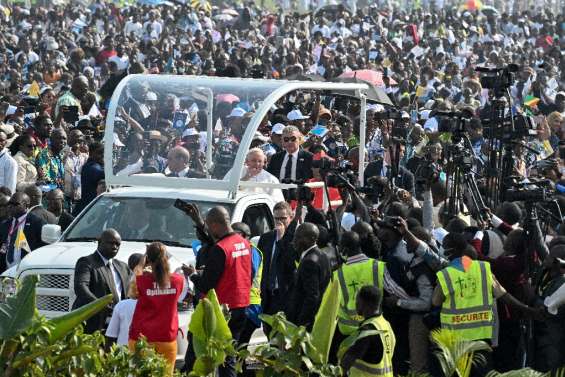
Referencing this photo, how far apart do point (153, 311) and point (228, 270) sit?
0.82 m

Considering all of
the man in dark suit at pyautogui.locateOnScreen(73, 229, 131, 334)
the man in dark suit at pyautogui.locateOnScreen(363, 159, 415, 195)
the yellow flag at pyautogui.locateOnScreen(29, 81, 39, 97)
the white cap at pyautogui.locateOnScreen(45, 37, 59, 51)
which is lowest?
the white cap at pyautogui.locateOnScreen(45, 37, 59, 51)

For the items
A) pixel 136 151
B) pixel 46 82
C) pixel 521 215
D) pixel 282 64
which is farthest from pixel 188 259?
pixel 282 64

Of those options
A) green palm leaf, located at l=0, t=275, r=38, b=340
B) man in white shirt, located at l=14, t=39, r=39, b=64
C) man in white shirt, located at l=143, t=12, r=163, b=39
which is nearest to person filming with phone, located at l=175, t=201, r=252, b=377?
green palm leaf, located at l=0, t=275, r=38, b=340

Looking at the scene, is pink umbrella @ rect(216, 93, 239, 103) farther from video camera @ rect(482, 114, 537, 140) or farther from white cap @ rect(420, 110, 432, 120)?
white cap @ rect(420, 110, 432, 120)

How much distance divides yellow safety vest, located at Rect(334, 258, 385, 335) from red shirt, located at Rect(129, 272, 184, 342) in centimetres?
126

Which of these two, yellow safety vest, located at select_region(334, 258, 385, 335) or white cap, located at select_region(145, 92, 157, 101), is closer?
yellow safety vest, located at select_region(334, 258, 385, 335)

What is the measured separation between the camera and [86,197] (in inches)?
637

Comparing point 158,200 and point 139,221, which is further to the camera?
point 158,200

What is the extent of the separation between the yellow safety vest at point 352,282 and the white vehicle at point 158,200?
1682 millimetres

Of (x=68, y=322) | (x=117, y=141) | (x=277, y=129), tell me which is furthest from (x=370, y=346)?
(x=277, y=129)

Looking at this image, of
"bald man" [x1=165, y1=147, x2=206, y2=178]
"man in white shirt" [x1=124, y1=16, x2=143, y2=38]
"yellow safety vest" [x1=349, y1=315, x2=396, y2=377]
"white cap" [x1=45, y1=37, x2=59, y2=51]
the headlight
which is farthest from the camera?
"man in white shirt" [x1=124, y1=16, x2=143, y2=38]

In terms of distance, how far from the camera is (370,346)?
9.27 metres

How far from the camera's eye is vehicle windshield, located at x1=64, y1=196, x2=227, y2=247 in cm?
1324

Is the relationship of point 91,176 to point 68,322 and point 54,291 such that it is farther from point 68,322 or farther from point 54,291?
point 68,322
